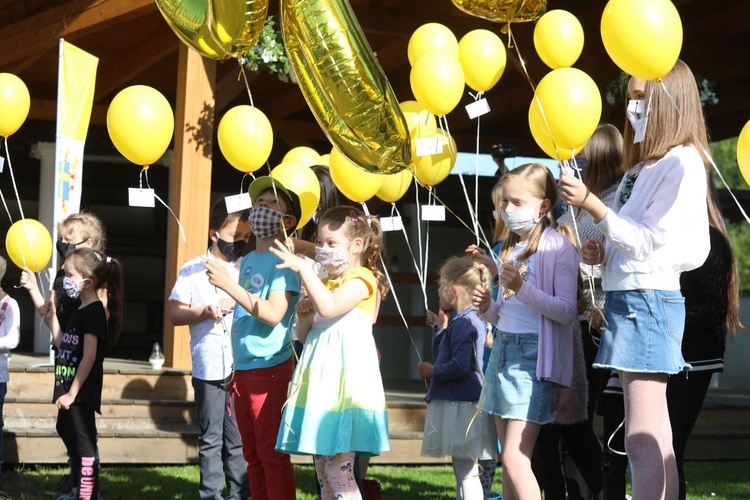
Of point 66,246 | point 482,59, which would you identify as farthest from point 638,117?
point 66,246

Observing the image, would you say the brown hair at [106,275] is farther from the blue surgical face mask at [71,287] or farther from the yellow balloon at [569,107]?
the yellow balloon at [569,107]

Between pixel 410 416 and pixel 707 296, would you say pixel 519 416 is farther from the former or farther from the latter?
pixel 410 416

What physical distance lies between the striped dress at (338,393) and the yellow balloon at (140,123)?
3.48 feet

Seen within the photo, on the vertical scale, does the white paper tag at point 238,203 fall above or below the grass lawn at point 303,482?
above

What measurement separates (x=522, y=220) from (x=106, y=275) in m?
2.12

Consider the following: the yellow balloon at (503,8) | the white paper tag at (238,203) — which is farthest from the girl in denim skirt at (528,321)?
the white paper tag at (238,203)

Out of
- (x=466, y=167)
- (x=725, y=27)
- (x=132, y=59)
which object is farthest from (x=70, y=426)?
(x=466, y=167)

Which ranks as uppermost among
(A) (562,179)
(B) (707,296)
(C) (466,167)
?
(C) (466,167)

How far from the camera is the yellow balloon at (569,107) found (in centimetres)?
374

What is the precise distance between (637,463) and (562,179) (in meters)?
0.80

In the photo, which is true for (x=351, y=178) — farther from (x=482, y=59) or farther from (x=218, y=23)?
(x=218, y=23)

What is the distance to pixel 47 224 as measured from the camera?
9781mm

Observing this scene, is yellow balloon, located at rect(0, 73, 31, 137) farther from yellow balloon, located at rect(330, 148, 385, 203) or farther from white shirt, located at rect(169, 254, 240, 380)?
yellow balloon, located at rect(330, 148, 385, 203)

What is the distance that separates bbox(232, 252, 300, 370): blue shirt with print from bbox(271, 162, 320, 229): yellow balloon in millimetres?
447
